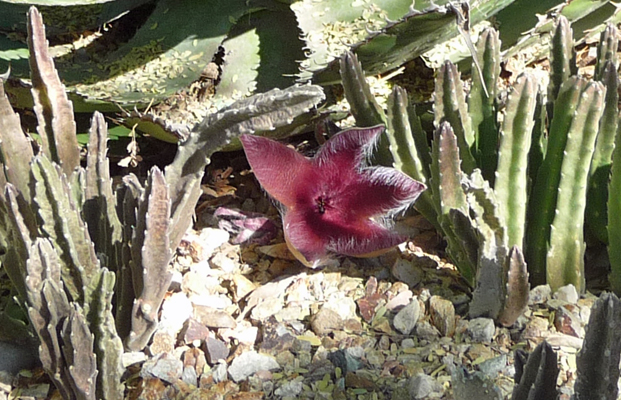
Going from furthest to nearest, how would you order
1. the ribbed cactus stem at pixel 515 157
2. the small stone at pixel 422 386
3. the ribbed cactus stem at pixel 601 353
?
1. the ribbed cactus stem at pixel 515 157
2. the small stone at pixel 422 386
3. the ribbed cactus stem at pixel 601 353

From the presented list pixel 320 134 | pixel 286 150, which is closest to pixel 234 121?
pixel 286 150

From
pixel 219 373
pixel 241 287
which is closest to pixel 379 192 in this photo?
pixel 241 287

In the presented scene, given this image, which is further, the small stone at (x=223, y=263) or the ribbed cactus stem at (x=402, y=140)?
the small stone at (x=223, y=263)

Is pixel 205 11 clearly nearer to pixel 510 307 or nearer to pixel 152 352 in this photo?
pixel 152 352

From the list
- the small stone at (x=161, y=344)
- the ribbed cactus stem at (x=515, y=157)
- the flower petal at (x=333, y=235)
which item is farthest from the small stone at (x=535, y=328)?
the small stone at (x=161, y=344)

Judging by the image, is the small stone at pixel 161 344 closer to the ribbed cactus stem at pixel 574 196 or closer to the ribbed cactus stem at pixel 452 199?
the ribbed cactus stem at pixel 452 199

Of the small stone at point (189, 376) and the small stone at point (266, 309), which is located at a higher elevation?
the small stone at point (266, 309)
